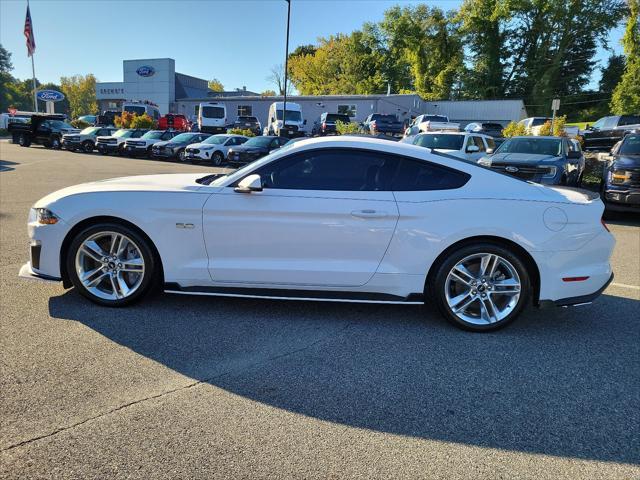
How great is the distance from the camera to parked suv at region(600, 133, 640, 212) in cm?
987

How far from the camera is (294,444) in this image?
2.54 m

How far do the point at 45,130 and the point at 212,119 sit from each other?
35.5 feet

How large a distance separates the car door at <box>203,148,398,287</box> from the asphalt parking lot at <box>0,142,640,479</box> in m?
0.47

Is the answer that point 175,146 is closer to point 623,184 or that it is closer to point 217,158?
point 217,158

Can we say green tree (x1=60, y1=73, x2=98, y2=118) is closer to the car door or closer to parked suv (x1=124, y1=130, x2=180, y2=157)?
parked suv (x1=124, y1=130, x2=180, y2=157)

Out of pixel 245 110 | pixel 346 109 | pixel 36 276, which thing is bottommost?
pixel 36 276

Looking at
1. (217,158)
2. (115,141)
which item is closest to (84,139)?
(115,141)

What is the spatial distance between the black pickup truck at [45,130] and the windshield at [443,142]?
25.6 m

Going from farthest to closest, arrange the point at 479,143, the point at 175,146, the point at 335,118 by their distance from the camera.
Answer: the point at 335,118 < the point at 175,146 < the point at 479,143

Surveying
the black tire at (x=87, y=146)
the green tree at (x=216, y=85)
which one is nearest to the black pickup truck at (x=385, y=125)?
the black tire at (x=87, y=146)

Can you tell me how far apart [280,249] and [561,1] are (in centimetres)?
6205

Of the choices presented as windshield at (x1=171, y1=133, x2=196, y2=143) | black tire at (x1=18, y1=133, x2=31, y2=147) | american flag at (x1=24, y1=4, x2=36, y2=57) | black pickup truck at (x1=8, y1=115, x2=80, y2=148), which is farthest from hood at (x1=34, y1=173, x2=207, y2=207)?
american flag at (x1=24, y1=4, x2=36, y2=57)

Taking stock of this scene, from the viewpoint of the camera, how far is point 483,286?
4035mm

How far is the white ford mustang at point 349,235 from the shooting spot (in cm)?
396
